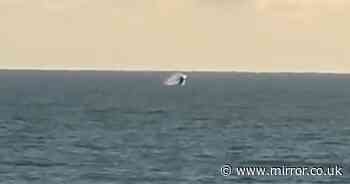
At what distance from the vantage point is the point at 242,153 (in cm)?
7431

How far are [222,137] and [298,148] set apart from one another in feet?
36.5

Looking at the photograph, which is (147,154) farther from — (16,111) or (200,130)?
(16,111)

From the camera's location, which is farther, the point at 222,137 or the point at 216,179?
the point at 222,137

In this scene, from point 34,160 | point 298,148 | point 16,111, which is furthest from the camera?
point 16,111

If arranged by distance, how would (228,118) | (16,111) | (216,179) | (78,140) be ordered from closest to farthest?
(216,179) → (78,140) → (228,118) → (16,111)

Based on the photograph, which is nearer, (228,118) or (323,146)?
(323,146)

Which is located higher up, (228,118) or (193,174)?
(228,118)

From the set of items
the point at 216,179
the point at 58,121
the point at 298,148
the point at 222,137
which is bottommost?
the point at 216,179

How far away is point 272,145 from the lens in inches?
3152

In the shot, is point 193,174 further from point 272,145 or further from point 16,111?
point 16,111

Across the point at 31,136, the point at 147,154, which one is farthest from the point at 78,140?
the point at 147,154

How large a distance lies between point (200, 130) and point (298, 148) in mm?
19651

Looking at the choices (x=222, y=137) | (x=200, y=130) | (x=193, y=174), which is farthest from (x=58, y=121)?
(x=193, y=174)

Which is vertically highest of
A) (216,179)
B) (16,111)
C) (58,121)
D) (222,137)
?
(16,111)
